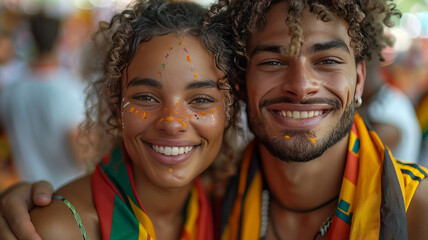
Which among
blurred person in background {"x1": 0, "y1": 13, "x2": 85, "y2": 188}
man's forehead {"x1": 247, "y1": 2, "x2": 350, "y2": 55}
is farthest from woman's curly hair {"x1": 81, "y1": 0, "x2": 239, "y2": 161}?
blurred person in background {"x1": 0, "y1": 13, "x2": 85, "y2": 188}

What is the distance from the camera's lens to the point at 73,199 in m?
1.98

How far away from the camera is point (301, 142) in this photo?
2.02 m

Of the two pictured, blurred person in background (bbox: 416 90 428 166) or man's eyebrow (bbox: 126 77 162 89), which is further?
blurred person in background (bbox: 416 90 428 166)

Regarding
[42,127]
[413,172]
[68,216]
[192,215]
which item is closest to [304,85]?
[413,172]

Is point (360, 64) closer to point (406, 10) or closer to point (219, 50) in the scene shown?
point (219, 50)

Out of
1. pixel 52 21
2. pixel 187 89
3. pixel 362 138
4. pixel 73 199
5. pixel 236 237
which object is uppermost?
pixel 52 21

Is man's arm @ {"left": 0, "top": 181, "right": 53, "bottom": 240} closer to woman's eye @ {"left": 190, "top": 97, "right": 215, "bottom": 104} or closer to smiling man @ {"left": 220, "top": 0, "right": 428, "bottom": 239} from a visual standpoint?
woman's eye @ {"left": 190, "top": 97, "right": 215, "bottom": 104}

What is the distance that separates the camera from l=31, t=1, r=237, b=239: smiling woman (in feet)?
6.34

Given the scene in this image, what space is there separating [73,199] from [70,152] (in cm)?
222

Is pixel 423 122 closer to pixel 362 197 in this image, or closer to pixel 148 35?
pixel 362 197

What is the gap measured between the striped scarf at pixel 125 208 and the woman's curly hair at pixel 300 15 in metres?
0.72

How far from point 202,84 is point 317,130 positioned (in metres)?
0.60

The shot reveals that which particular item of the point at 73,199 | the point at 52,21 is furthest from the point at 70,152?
the point at 73,199

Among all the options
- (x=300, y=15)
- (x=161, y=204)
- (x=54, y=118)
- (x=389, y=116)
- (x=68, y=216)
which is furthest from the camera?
(x=54, y=118)
